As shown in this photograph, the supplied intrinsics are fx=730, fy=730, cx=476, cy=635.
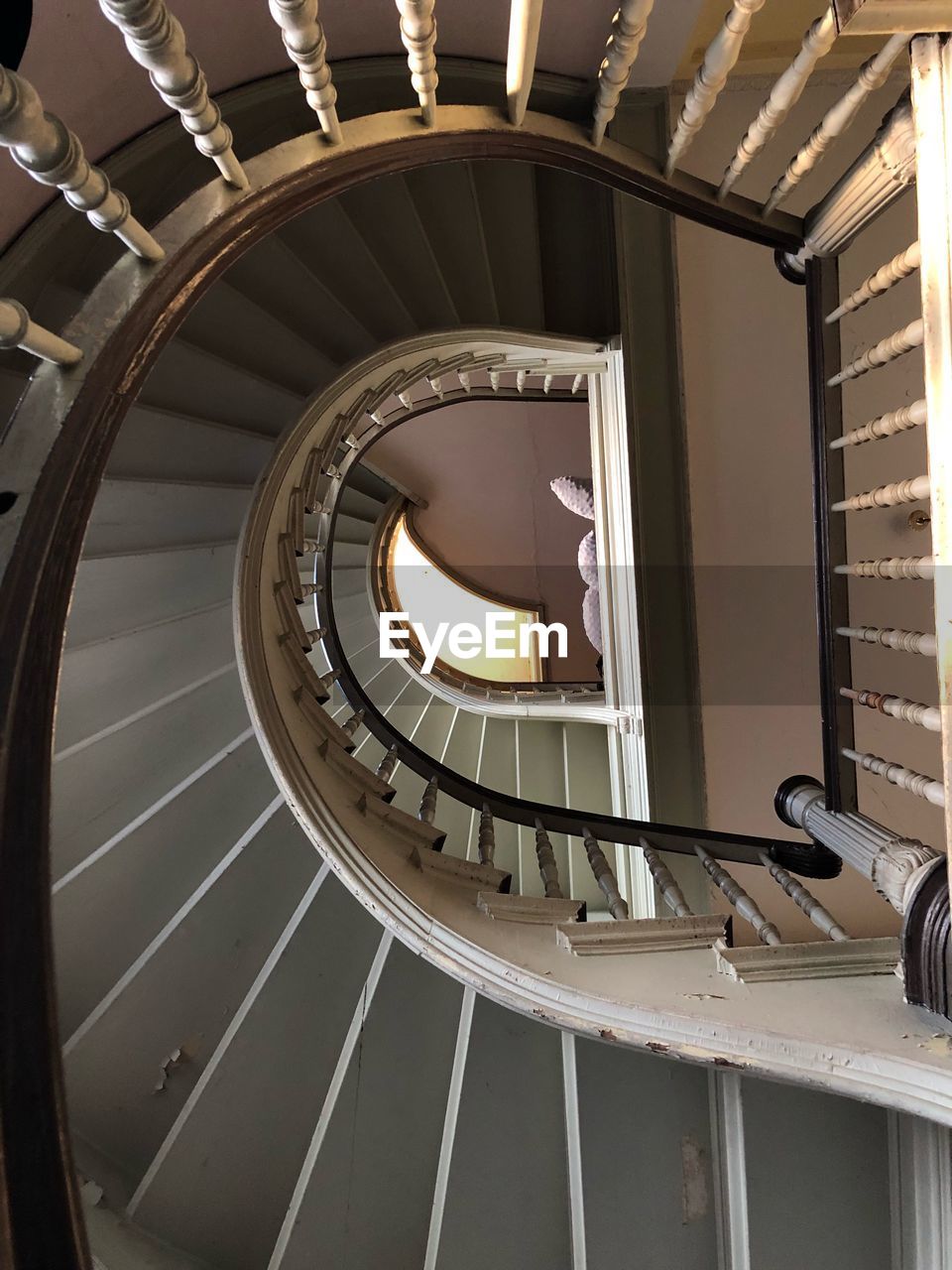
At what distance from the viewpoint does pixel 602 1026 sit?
128 centimetres

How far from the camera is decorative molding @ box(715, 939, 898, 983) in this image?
1382 millimetres

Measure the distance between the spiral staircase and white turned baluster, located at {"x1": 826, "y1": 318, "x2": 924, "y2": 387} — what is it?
12.9 inches

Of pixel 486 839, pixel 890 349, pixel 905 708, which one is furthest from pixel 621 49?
pixel 486 839

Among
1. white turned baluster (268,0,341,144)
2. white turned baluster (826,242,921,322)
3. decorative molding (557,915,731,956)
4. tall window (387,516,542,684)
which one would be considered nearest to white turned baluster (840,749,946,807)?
decorative molding (557,915,731,956)

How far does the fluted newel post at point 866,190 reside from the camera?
1243mm

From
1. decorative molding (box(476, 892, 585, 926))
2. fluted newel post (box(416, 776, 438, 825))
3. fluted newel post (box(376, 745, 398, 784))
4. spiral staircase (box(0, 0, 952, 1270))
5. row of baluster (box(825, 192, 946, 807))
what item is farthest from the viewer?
fluted newel post (box(376, 745, 398, 784))

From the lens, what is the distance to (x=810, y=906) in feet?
5.48

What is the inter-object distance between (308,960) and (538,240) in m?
2.51

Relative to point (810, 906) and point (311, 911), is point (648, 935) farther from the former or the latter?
point (311, 911)

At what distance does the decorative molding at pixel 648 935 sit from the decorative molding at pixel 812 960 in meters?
0.17

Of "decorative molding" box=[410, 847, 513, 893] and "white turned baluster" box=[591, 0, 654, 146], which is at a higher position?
"white turned baluster" box=[591, 0, 654, 146]

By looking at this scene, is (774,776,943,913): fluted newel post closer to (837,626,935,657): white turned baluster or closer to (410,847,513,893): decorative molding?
(837,626,935,657): white turned baluster

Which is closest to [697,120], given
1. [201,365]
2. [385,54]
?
[385,54]

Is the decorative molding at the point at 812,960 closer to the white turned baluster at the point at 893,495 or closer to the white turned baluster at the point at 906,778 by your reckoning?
the white turned baluster at the point at 906,778
